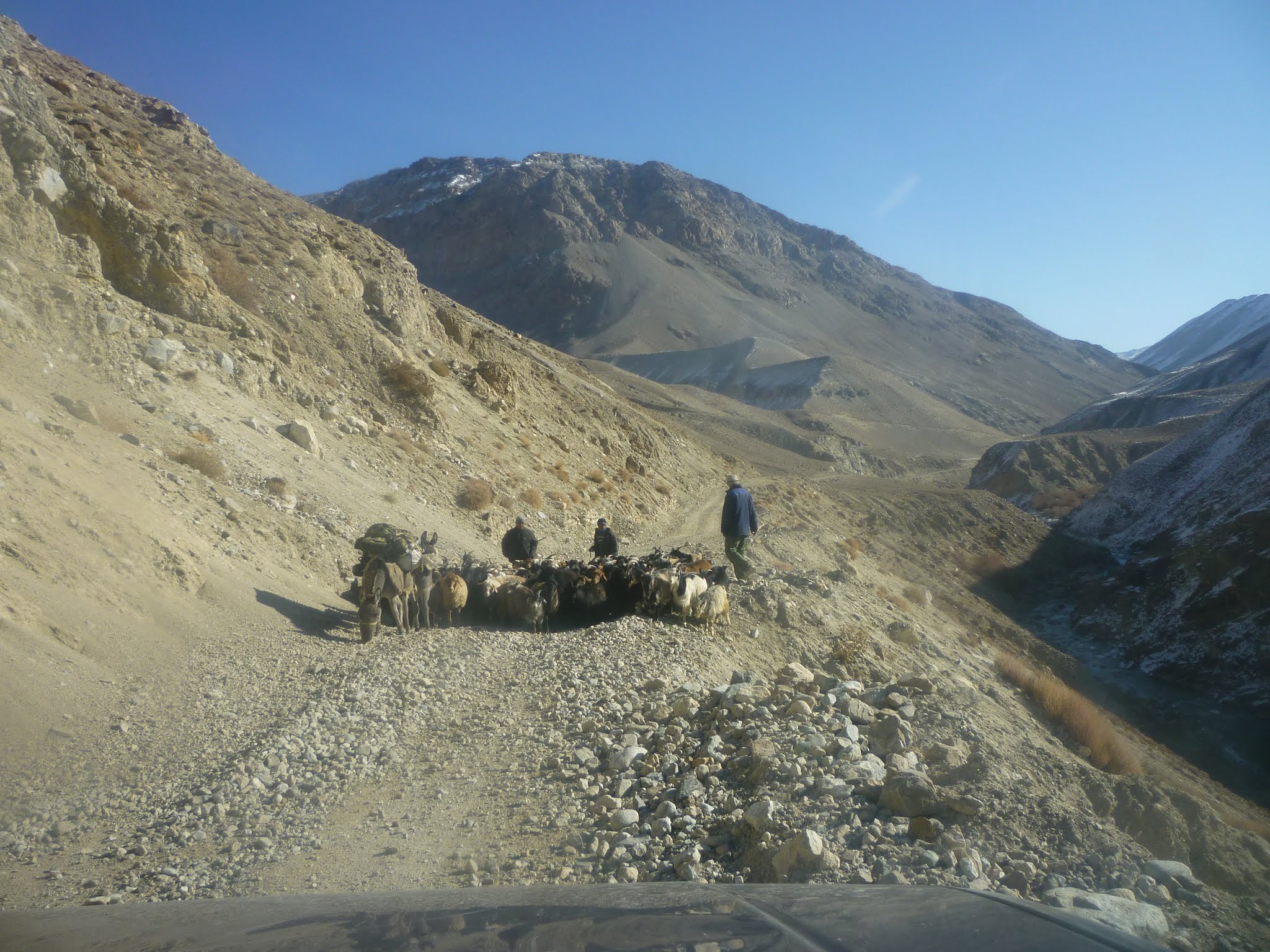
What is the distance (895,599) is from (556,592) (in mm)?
10115

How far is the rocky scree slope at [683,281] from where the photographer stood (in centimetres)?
12875

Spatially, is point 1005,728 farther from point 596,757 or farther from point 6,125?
point 6,125

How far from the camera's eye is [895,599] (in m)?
18.2

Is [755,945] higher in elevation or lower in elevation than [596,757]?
higher

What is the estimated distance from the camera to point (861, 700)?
337 inches

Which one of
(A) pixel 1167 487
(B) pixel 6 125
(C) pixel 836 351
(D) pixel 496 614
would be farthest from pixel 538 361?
(C) pixel 836 351

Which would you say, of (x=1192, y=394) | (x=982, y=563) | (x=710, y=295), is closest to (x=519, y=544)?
(x=982, y=563)

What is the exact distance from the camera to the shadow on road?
369 inches

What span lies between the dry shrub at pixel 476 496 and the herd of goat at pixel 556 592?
7.20 m

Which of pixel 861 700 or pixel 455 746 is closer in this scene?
pixel 455 746

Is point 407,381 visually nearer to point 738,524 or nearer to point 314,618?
point 738,524

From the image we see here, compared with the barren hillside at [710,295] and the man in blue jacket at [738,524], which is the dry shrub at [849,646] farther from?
the barren hillside at [710,295]

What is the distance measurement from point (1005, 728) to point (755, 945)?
32.9ft

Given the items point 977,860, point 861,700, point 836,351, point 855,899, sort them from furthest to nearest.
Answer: point 836,351 → point 861,700 → point 977,860 → point 855,899
